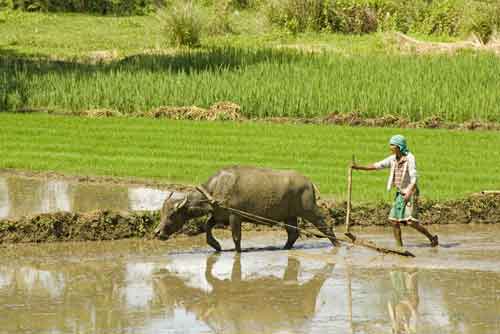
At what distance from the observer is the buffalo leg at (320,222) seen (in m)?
14.8

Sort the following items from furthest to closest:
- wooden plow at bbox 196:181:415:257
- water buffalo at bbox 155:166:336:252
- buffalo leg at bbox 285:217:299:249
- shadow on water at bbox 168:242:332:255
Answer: buffalo leg at bbox 285:217:299:249 → shadow on water at bbox 168:242:332:255 → water buffalo at bbox 155:166:336:252 → wooden plow at bbox 196:181:415:257

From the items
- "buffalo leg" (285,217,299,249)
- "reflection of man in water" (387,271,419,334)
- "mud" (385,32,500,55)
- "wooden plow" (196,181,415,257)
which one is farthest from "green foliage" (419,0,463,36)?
"reflection of man in water" (387,271,419,334)

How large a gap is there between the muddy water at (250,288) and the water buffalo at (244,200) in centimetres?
32

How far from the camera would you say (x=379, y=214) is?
639 inches

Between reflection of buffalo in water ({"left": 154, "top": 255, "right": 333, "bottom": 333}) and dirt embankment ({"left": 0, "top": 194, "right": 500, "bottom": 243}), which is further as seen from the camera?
dirt embankment ({"left": 0, "top": 194, "right": 500, "bottom": 243})

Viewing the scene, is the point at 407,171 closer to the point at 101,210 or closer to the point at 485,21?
the point at 101,210

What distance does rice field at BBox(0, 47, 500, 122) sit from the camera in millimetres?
25047

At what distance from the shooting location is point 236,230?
14.2 meters

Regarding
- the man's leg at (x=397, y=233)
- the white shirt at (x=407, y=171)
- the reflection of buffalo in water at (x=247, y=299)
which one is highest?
the white shirt at (x=407, y=171)

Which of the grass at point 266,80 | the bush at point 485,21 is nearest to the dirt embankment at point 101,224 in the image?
the grass at point 266,80

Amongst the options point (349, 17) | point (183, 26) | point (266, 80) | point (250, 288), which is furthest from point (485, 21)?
point (250, 288)

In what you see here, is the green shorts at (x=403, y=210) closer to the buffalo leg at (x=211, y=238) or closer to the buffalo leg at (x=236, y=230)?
the buffalo leg at (x=236, y=230)

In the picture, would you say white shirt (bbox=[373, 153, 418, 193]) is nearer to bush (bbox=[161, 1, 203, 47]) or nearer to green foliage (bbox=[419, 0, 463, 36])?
bush (bbox=[161, 1, 203, 47])

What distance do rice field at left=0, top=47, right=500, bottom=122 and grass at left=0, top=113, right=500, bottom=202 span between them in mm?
1249
